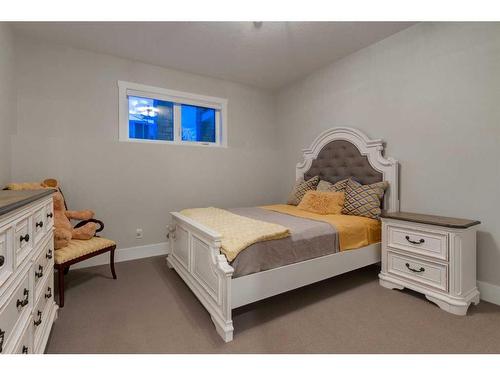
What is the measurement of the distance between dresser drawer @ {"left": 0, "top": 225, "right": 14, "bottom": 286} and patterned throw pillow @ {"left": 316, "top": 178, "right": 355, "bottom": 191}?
279 cm

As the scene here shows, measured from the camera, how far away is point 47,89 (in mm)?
2643

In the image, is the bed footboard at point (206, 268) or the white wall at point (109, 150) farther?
the white wall at point (109, 150)

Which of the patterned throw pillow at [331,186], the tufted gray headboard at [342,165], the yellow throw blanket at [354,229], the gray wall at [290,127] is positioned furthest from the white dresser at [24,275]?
the tufted gray headboard at [342,165]

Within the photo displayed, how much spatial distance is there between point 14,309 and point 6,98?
2183 millimetres

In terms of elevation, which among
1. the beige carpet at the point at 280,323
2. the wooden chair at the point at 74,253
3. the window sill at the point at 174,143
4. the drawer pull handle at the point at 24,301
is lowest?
the beige carpet at the point at 280,323

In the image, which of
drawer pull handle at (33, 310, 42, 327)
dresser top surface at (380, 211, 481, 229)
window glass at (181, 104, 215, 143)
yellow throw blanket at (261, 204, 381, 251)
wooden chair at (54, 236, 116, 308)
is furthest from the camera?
window glass at (181, 104, 215, 143)

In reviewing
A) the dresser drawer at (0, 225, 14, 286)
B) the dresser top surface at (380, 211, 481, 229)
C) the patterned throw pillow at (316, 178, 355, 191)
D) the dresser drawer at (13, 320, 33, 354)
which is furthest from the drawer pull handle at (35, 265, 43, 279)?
the patterned throw pillow at (316, 178, 355, 191)

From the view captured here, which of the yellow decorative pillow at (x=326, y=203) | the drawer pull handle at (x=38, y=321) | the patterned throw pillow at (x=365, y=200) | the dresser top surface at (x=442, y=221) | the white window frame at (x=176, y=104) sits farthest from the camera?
the white window frame at (x=176, y=104)

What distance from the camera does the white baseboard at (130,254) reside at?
2857mm

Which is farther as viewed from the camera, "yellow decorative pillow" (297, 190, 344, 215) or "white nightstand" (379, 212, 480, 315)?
"yellow decorative pillow" (297, 190, 344, 215)

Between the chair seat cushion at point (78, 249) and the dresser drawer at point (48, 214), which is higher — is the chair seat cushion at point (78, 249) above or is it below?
below

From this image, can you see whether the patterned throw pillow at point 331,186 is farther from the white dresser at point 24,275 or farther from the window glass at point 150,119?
the white dresser at point 24,275

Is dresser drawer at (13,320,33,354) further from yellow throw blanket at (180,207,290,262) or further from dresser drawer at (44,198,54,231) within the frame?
yellow throw blanket at (180,207,290,262)

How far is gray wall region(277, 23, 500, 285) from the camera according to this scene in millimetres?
2020
